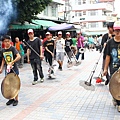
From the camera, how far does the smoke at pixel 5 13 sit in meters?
9.78

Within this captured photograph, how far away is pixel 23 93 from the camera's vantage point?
20.6 feet

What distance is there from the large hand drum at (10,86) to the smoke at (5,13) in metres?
5.27

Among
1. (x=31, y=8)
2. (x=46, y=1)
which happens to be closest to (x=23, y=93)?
(x=31, y=8)

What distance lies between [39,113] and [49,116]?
270mm

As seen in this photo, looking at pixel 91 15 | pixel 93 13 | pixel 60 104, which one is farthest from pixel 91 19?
pixel 60 104

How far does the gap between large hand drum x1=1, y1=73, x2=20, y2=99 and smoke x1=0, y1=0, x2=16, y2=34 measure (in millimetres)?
5272

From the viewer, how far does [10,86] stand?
510 centimetres

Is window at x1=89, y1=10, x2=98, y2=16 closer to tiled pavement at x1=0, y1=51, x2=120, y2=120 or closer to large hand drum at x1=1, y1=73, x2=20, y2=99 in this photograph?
tiled pavement at x1=0, y1=51, x2=120, y2=120

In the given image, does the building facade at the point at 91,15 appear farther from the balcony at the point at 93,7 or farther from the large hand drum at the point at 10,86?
the large hand drum at the point at 10,86

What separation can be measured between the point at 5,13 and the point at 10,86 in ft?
19.4

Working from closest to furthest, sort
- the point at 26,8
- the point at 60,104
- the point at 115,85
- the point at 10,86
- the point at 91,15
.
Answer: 1. the point at 115,85
2. the point at 10,86
3. the point at 60,104
4. the point at 26,8
5. the point at 91,15

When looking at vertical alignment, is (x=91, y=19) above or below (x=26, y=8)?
above

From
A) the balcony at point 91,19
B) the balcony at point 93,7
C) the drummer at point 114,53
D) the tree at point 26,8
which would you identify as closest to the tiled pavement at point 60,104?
the drummer at point 114,53

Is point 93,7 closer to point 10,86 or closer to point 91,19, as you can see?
point 91,19
